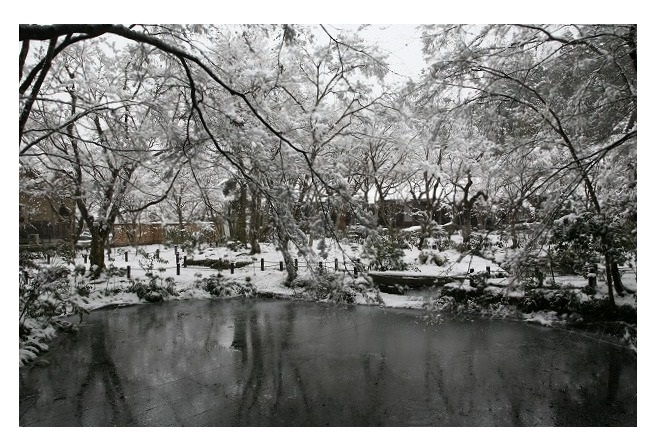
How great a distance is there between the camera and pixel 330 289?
3.34 meters

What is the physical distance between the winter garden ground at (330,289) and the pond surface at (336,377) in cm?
25

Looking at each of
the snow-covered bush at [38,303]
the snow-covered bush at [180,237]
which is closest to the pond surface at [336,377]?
the snow-covered bush at [38,303]

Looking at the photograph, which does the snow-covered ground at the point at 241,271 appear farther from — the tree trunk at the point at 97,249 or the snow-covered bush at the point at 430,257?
the tree trunk at the point at 97,249

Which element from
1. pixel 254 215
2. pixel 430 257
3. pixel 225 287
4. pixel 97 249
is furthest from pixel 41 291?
pixel 430 257

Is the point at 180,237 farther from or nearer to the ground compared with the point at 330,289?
farther from the ground

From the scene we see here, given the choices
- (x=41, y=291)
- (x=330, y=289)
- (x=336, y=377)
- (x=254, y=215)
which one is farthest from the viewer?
(x=254, y=215)

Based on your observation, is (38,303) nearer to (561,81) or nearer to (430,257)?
(430,257)

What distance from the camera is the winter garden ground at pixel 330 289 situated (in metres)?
3.42

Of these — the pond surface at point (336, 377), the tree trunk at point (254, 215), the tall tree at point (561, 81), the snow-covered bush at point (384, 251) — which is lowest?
the pond surface at point (336, 377)

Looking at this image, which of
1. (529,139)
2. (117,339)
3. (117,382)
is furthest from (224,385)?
(529,139)

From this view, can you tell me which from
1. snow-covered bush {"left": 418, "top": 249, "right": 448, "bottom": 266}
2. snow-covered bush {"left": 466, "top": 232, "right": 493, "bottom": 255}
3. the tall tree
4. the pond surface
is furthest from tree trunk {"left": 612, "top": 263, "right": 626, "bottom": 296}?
snow-covered bush {"left": 418, "top": 249, "right": 448, "bottom": 266}

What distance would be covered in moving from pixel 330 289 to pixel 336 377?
0.81 m

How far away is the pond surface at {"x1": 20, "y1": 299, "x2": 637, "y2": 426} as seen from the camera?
2816 mm

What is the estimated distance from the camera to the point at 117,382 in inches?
139
